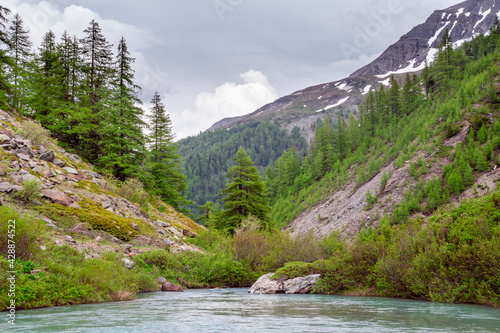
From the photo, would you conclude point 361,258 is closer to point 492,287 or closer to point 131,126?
point 492,287

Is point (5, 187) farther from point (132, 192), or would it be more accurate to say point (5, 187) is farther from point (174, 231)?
point (174, 231)

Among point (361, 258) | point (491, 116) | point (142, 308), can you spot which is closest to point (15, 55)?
point (142, 308)

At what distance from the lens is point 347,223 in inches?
1825

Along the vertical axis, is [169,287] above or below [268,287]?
above

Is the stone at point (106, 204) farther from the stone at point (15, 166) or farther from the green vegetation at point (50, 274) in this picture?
the green vegetation at point (50, 274)

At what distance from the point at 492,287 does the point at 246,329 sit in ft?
30.3

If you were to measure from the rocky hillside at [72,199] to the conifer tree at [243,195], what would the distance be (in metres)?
7.27

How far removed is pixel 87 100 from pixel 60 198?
18.9 m

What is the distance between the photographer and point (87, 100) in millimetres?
34469

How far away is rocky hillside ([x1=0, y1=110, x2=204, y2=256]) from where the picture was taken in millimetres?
16469

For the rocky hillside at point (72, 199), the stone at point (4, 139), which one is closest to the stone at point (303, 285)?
the rocky hillside at point (72, 199)

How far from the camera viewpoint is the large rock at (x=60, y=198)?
18.1 metres

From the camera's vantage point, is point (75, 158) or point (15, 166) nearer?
point (15, 166)

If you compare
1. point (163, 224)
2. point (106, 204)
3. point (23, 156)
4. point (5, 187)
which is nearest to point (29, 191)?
point (5, 187)
